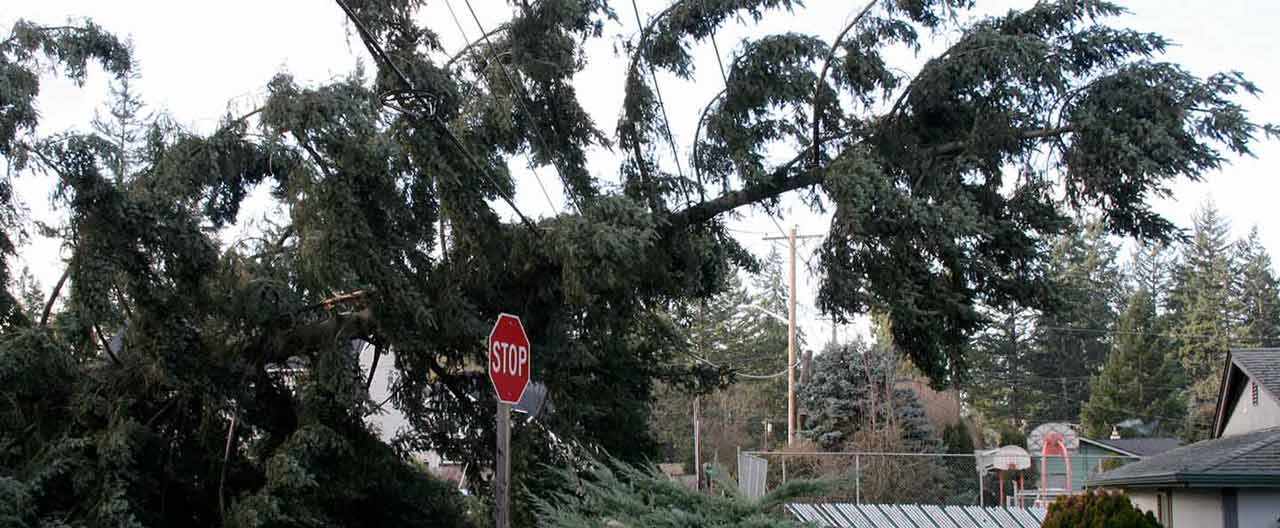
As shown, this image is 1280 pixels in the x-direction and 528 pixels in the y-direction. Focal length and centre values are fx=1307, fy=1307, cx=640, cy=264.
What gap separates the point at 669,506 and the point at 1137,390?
170 ft

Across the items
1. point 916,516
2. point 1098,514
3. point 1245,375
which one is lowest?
point 916,516

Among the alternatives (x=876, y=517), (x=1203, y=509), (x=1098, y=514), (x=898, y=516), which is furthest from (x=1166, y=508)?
(x=876, y=517)

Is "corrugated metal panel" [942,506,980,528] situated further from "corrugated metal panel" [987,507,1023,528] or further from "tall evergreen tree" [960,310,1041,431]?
"tall evergreen tree" [960,310,1041,431]

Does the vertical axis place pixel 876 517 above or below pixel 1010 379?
below

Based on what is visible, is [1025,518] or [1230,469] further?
[1025,518]

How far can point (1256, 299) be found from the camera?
66.1m

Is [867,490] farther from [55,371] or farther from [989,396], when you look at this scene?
[989,396]

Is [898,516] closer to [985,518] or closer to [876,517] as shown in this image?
[876,517]

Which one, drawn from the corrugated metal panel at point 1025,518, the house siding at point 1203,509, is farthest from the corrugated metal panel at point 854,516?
the house siding at point 1203,509

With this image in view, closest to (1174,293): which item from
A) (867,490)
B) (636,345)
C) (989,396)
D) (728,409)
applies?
(989,396)

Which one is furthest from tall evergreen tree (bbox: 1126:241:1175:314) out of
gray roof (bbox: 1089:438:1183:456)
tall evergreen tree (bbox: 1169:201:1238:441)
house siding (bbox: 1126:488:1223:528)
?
house siding (bbox: 1126:488:1223:528)

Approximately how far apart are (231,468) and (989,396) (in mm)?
55177

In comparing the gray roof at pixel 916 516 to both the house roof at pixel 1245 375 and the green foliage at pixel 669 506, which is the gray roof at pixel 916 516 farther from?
the green foliage at pixel 669 506

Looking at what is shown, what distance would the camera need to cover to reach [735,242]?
17.6 meters
